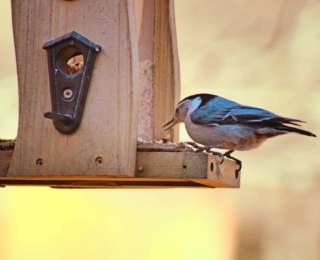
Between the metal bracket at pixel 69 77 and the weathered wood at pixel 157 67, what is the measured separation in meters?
0.27

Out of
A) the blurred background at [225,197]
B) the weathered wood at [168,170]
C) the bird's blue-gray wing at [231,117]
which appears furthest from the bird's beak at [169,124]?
the blurred background at [225,197]

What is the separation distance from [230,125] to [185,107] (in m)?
0.18

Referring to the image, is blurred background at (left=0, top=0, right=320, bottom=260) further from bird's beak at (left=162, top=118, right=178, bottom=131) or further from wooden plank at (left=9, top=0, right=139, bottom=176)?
wooden plank at (left=9, top=0, right=139, bottom=176)

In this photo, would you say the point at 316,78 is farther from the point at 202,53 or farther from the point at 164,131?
A: the point at 164,131

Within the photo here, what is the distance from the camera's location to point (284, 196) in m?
6.43

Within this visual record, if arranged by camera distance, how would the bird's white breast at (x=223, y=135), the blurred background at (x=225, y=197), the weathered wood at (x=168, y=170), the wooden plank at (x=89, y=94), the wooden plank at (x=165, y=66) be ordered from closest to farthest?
the weathered wood at (x=168, y=170), the wooden plank at (x=89, y=94), the bird's white breast at (x=223, y=135), the wooden plank at (x=165, y=66), the blurred background at (x=225, y=197)

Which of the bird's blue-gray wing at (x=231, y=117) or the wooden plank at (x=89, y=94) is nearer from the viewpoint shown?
the wooden plank at (x=89, y=94)

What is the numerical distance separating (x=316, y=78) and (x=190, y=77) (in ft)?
1.98

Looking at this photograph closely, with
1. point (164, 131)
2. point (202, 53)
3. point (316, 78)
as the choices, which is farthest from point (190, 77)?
point (164, 131)

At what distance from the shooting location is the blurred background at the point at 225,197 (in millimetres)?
6379

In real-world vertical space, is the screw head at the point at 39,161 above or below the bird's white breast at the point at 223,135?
below

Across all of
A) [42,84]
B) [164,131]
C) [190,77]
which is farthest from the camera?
[190,77]

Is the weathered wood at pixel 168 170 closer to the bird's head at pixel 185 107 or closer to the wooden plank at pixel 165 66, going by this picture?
the bird's head at pixel 185 107

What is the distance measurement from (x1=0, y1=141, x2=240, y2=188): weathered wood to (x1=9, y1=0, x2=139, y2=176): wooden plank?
0.10 ft
